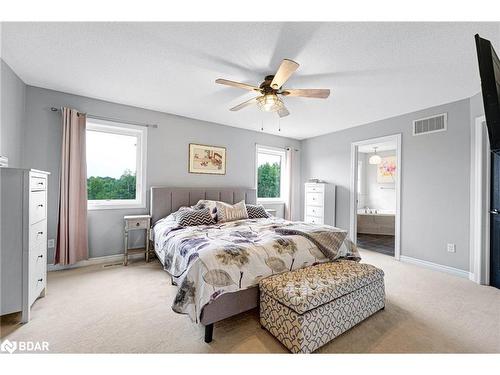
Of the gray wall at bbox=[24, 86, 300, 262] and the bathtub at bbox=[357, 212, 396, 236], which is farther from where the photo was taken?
the bathtub at bbox=[357, 212, 396, 236]

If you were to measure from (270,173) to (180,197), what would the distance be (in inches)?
93.4

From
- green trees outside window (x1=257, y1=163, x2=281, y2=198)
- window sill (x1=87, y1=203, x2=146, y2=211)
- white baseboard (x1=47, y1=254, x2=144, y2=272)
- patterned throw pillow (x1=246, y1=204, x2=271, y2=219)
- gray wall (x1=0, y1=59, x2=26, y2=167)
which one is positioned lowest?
white baseboard (x1=47, y1=254, x2=144, y2=272)

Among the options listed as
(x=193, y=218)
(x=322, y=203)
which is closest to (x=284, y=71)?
(x=193, y=218)

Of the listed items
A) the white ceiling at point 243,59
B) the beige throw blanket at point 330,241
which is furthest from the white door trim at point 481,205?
the beige throw blanket at point 330,241

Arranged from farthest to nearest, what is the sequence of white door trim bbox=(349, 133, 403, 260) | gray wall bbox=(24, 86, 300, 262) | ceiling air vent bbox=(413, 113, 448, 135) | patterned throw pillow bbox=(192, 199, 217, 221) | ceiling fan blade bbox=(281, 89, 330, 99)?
1. white door trim bbox=(349, 133, 403, 260)
2. patterned throw pillow bbox=(192, 199, 217, 221)
3. ceiling air vent bbox=(413, 113, 448, 135)
4. gray wall bbox=(24, 86, 300, 262)
5. ceiling fan blade bbox=(281, 89, 330, 99)

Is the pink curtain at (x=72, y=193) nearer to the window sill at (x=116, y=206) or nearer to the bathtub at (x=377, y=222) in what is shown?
the window sill at (x=116, y=206)

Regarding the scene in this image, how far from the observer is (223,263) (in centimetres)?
175

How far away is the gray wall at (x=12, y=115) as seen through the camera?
2.29 metres

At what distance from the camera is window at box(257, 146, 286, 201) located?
202 inches

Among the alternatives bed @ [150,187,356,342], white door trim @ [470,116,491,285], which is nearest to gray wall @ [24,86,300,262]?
bed @ [150,187,356,342]

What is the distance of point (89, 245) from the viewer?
3.21 m

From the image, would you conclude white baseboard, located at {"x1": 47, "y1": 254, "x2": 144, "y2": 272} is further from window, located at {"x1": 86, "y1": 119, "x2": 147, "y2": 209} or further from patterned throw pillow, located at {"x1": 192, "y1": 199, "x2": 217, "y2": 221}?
patterned throw pillow, located at {"x1": 192, "y1": 199, "x2": 217, "y2": 221}

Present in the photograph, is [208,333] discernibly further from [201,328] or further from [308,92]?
[308,92]
